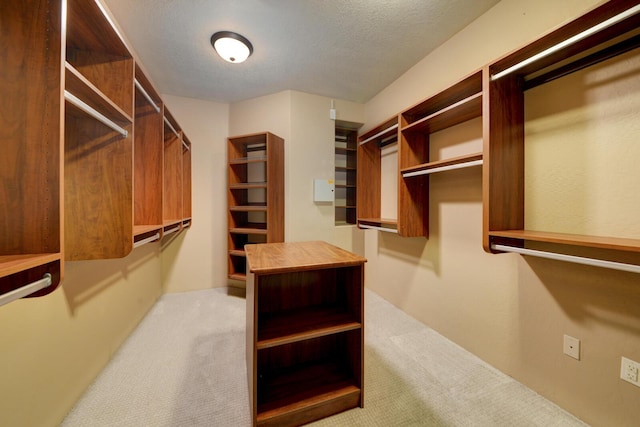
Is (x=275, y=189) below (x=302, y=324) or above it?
above

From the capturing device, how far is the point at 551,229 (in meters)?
1.39

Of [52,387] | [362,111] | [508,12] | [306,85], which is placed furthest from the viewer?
[362,111]

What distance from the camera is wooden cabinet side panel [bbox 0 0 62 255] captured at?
0.72m

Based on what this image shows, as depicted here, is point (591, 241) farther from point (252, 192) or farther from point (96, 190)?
point (252, 192)

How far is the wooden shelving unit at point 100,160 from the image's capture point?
1249 millimetres

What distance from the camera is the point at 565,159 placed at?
1.34 meters

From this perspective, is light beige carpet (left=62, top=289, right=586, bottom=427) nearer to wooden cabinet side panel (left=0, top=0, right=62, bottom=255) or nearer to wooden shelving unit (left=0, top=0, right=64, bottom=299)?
wooden shelving unit (left=0, top=0, right=64, bottom=299)

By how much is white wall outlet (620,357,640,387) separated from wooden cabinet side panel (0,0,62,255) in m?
2.45

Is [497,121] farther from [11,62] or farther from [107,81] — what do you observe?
[107,81]

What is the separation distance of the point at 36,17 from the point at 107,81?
0.66 meters

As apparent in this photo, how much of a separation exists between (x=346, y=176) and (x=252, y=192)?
4.89 ft

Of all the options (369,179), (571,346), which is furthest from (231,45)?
(571,346)

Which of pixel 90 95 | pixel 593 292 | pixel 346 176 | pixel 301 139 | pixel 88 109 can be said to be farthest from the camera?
pixel 346 176

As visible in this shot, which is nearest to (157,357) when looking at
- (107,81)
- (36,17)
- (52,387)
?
(52,387)
